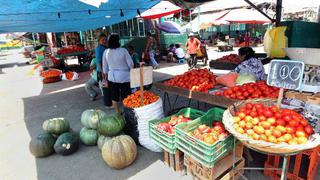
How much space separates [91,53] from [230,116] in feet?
40.3

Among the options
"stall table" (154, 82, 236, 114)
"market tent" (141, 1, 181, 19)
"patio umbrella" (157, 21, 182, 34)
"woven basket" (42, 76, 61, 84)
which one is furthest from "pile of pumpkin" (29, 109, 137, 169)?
"patio umbrella" (157, 21, 182, 34)

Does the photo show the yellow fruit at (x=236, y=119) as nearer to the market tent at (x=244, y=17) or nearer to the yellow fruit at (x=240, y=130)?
the yellow fruit at (x=240, y=130)

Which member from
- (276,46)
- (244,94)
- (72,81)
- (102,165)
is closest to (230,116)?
(244,94)

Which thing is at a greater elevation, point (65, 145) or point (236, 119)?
point (236, 119)

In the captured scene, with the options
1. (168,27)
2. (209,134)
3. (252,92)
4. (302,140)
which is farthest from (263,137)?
(168,27)

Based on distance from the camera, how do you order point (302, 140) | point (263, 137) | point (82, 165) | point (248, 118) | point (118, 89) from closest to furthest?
1. point (302, 140)
2. point (263, 137)
3. point (248, 118)
4. point (82, 165)
5. point (118, 89)

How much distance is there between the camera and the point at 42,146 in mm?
3656

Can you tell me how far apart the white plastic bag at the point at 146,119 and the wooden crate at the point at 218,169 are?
884 mm

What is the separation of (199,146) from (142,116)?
1266 mm

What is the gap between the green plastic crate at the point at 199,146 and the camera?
2.49 meters

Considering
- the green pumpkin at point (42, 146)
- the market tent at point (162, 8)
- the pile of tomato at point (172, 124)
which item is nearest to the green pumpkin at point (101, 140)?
the green pumpkin at point (42, 146)

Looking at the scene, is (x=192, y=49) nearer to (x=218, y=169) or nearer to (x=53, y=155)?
(x=53, y=155)

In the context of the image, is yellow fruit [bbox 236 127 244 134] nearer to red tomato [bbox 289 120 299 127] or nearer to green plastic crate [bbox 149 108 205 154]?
red tomato [bbox 289 120 299 127]

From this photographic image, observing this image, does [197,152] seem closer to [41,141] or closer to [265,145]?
[265,145]
